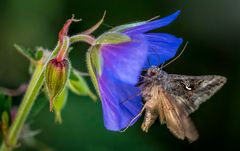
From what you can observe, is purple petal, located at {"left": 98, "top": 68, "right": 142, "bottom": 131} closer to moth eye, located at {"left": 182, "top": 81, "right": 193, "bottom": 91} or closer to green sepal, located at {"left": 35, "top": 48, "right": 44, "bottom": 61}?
moth eye, located at {"left": 182, "top": 81, "right": 193, "bottom": 91}

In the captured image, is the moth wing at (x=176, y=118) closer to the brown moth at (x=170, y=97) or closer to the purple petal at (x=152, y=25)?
the brown moth at (x=170, y=97)

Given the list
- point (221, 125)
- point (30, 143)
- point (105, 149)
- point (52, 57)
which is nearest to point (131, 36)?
point (52, 57)

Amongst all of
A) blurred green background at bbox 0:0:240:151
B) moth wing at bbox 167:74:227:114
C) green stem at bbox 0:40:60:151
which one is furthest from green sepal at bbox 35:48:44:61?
blurred green background at bbox 0:0:240:151

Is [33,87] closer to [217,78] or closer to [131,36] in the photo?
[131,36]

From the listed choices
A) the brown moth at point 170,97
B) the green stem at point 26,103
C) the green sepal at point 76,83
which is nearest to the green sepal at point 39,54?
the green stem at point 26,103

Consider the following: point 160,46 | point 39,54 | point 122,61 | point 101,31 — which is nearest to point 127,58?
point 122,61

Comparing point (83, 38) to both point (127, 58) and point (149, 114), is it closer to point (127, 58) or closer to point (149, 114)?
point (127, 58)

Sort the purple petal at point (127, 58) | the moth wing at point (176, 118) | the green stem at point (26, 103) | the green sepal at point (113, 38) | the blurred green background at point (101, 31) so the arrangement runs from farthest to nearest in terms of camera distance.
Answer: the blurred green background at point (101, 31), the moth wing at point (176, 118), the green stem at point (26, 103), the green sepal at point (113, 38), the purple petal at point (127, 58)
